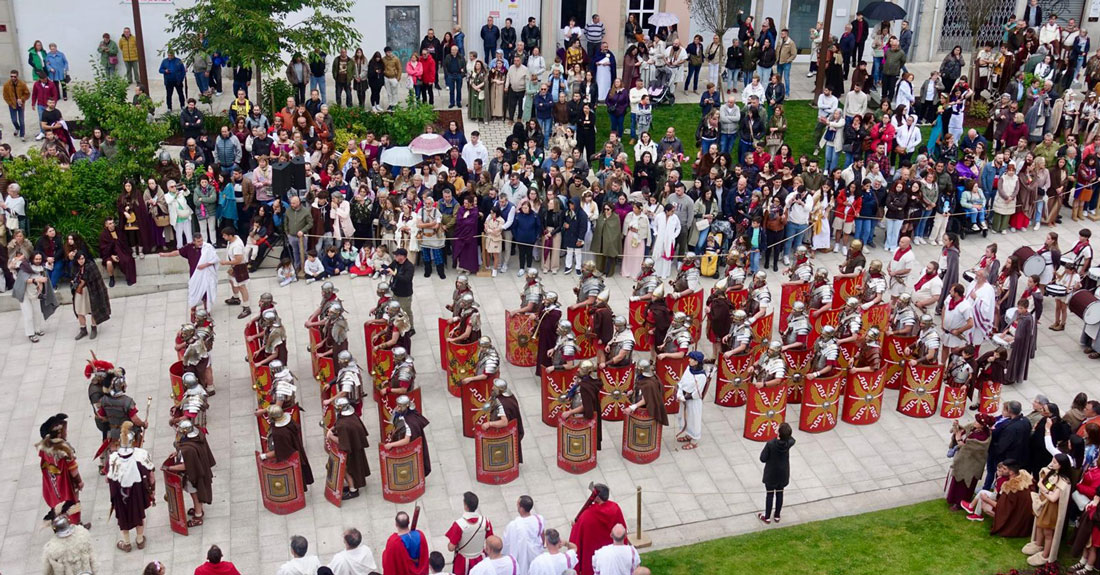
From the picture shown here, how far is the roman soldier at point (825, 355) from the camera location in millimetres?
15891

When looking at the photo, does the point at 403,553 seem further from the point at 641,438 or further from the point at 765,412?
the point at 765,412

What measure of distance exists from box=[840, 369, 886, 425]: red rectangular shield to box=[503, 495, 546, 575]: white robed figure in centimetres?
579

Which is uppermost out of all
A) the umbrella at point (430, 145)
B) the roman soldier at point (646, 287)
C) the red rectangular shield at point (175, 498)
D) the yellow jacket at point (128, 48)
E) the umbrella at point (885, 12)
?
Result: the umbrella at point (885, 12)

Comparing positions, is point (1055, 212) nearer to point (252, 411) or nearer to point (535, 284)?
point (535, 284)

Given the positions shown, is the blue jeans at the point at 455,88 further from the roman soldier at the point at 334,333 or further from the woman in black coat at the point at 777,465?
the woman in black coat at the point at 777,465

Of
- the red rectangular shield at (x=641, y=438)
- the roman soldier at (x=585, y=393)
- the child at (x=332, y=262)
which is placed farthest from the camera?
the child at (x=332, y=262)

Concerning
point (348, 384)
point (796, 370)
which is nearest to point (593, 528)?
point (348, 384)

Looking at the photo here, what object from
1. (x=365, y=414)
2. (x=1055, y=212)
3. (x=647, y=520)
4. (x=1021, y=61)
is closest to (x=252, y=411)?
(x=365, y=414)

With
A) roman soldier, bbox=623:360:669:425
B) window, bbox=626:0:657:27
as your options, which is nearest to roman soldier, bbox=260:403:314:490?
roman soldier, bbox=623:360:669:425

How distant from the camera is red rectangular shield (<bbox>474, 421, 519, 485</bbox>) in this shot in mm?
14945

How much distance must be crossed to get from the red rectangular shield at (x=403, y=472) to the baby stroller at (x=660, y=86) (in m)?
14.2

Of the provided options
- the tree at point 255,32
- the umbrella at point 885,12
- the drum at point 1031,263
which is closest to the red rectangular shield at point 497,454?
the drum at point 1031,263

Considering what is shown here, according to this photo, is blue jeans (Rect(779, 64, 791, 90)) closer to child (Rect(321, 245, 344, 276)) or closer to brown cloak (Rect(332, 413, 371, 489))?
child (Rect(321, 245, 344, 276))

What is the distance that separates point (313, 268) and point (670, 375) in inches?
290
